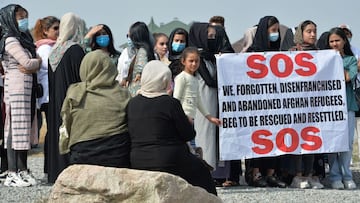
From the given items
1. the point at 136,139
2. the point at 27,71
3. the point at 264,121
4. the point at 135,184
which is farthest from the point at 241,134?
the point at 135,184

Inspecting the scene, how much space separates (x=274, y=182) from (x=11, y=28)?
3.65m

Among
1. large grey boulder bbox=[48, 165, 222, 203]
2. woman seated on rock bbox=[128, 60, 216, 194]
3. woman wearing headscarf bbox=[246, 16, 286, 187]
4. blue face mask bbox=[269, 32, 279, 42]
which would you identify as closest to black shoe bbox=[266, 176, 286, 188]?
woman wearing headscarf bbox=[246, 16, 286, 187]

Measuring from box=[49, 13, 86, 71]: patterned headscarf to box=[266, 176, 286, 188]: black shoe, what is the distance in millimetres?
2837

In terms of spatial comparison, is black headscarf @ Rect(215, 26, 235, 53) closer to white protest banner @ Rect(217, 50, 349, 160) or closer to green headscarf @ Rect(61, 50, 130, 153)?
white protest banner @ Rect(217, 50, 349, 160)

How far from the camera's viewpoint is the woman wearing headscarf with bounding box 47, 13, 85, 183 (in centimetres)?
983

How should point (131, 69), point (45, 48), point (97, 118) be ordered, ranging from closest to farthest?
point (97, 118) < point (131, 69) < point (45, 48)

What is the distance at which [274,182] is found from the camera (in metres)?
10.6

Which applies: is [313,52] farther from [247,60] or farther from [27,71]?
[27,71]

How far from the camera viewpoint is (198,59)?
9.65 meters

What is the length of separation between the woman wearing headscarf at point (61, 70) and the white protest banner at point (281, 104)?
1677 mm

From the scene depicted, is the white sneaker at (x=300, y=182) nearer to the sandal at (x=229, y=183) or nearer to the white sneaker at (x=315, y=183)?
the white sneaker at (x=315, y=183)

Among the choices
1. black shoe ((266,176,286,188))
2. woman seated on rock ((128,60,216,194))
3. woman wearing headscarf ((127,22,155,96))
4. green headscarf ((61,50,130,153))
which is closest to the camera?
woman seated on rock ((128,60,216,194))

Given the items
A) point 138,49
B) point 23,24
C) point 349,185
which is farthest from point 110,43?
point 349,185

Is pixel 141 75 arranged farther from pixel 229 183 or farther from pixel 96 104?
pixel 229 183
